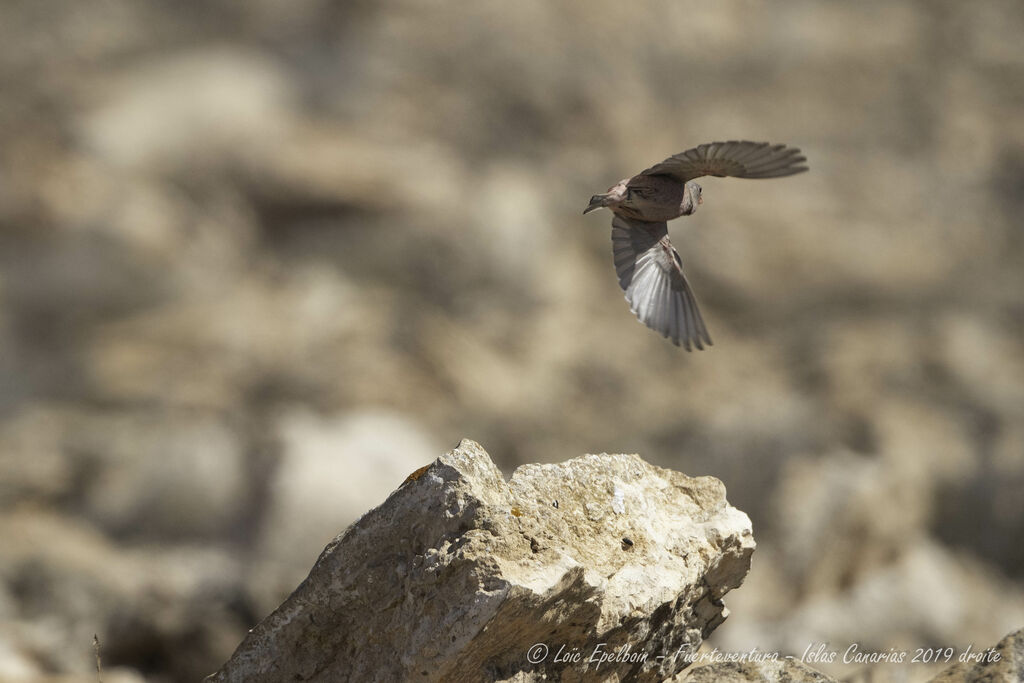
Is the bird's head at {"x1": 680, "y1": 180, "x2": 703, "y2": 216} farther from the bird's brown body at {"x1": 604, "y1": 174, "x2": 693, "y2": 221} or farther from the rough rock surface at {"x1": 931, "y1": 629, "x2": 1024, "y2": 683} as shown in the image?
the rough rock surface at {"x1": 931, "y1": 629, "x2": 1024, "y2": 683}

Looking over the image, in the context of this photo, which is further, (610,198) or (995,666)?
(610,198)

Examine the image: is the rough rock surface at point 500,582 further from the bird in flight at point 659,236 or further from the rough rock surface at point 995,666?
the rough rock surface at point 995,666

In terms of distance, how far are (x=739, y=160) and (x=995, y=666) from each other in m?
1.87

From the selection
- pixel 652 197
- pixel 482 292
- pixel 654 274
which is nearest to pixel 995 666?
pixel 654 274

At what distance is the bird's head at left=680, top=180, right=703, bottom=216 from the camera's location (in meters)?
4.50

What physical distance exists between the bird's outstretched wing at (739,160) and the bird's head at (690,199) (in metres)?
0.22

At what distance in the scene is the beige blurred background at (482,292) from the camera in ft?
33.9

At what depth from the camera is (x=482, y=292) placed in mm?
12312

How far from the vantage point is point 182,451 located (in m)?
11.0

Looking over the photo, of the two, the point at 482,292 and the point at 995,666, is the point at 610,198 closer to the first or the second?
the point at 995,666

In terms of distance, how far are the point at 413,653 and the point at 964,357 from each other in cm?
939

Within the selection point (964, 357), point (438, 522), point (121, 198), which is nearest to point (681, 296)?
point (438, 522)

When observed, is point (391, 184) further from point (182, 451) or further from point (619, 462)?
point (619, 462)

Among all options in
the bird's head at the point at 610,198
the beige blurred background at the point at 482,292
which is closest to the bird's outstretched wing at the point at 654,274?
the bird's head at the point at 610,198
